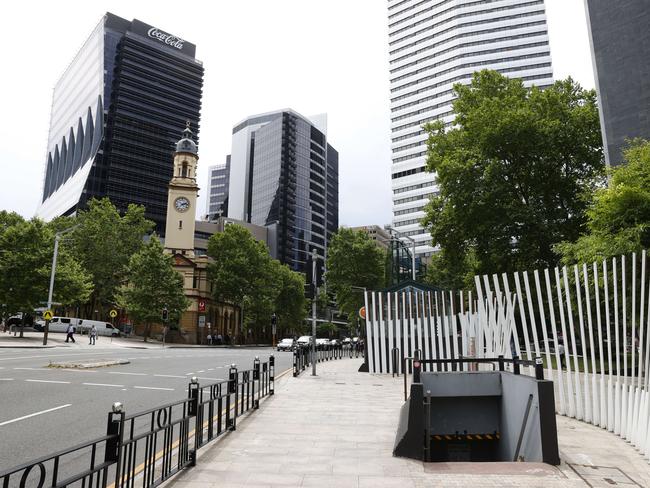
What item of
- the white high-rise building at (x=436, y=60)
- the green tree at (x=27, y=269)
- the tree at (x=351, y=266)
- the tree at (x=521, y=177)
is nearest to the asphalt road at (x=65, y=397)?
the tree at (x=521, y=177)

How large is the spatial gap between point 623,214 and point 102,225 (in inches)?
2309

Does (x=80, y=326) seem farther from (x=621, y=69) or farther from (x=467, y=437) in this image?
(x=621, y=69)

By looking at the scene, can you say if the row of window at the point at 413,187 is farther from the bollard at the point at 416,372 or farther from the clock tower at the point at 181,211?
the bollard at the point at 416,372

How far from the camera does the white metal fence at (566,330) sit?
8.64m

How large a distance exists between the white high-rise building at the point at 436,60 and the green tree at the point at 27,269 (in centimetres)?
7339

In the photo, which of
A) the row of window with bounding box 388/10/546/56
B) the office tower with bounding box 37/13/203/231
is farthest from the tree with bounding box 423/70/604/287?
the office tower with bounding box 37/13/203/231

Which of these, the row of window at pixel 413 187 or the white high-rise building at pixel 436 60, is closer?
the white high-rise building at pixel 436 60

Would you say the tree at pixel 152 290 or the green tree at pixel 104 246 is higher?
the green tree at pixel 104 246

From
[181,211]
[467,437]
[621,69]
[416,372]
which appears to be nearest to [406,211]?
[181,211]

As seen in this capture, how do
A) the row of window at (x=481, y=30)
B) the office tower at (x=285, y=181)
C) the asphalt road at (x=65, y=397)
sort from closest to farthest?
the asphalt road at (x=65, y=397)
the row of window at (x=481, y=30)
the office tower at (x=285, y=181)

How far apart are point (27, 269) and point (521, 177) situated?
1384 inches

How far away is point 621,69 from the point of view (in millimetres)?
24672

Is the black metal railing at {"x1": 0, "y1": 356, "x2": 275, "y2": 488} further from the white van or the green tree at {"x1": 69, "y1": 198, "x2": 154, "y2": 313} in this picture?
the green tree at {"x1": 69, "y1": 198, "x2": 154, "y2": 313}

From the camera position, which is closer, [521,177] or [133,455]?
[133,455]
